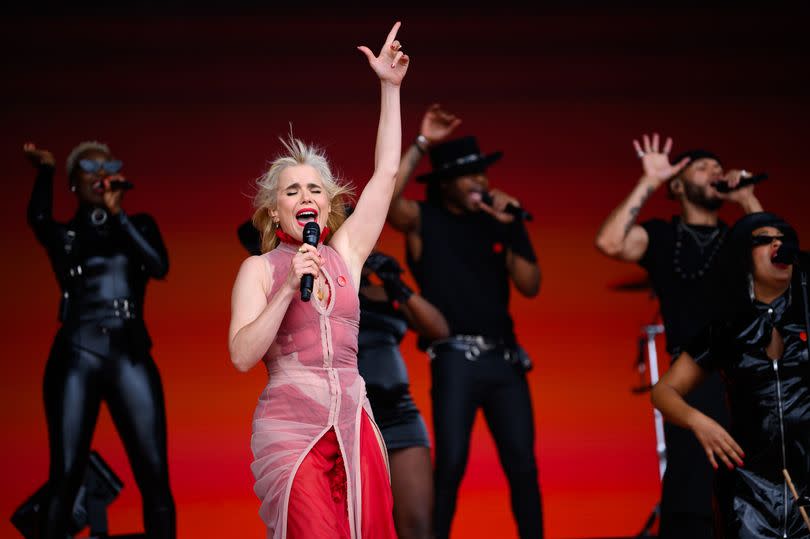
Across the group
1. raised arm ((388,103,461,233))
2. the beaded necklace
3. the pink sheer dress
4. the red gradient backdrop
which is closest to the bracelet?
raised arm ((388,103,461,233))

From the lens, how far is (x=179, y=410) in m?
5.68

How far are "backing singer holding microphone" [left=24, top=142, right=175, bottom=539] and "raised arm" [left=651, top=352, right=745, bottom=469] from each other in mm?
1870

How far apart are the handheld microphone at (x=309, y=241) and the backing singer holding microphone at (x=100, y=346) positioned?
1845 millimetres

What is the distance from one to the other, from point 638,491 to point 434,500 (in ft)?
6.76

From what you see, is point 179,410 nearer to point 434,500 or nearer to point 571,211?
point 434,500

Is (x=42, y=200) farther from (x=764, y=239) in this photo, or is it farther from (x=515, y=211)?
(x=764, y=239)

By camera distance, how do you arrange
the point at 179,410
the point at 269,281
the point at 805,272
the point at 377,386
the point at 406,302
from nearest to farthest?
the point at 269,281 < the point at 805,272 < the point at 377,386 < the point at 406,302 < the point at 179,410

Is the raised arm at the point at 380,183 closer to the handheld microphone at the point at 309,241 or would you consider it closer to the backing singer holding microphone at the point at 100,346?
the handheld microphone at the point at 309,241

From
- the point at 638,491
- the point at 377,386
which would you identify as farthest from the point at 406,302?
the point at 638,491

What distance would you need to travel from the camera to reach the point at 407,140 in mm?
6004

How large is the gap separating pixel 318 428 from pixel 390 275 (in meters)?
1.64

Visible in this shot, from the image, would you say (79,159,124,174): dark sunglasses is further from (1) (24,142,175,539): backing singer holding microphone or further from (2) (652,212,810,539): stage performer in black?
(2) (652,212,810,539): stage performer in black

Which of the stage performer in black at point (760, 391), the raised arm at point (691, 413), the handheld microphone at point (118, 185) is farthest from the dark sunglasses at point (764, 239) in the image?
the handheld microphone at point (118, 185)

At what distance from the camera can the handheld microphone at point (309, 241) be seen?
2434 millimetres
